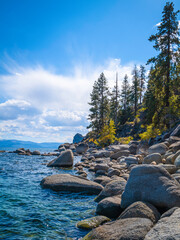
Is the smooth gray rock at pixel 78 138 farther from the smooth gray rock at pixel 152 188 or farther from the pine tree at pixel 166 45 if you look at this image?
the smooth gray rock at pixel 152 188

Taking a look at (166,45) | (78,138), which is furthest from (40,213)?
(78,138)

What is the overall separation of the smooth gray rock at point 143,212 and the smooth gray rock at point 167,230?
3.76ft

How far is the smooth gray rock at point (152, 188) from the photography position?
498 centimetres

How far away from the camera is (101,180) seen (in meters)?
10.1

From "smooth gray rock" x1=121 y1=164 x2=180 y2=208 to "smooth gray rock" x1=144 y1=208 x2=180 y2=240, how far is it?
1.54 metres

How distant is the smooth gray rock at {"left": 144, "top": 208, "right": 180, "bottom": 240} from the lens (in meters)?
2.88

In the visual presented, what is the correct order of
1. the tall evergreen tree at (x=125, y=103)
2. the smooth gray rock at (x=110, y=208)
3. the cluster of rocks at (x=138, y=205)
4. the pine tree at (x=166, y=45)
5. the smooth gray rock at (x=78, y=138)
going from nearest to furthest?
the cluster of rocks at (x=138, y=205) → the smooth gray rock at (x=110, y=208) → the pine tree at (x=166, y=45) → the tall evergreen tree at (x=125, y=103) → the smooth gray rock at (x=78, y=138)

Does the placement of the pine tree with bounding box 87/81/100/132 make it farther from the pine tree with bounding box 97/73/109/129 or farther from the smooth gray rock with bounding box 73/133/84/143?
the smooth gray rock with bounding box 73/133/84/143

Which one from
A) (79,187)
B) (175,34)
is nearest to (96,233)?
(79,187)

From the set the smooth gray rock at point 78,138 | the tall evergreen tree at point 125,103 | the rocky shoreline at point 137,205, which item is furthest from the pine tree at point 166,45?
the smooth gray rock at point 78,138

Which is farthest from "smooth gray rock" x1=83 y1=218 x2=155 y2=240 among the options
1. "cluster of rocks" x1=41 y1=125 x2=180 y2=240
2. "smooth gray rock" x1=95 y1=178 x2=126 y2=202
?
"smooth gray rock" x1=95 y1=178 x2=126 y2=202

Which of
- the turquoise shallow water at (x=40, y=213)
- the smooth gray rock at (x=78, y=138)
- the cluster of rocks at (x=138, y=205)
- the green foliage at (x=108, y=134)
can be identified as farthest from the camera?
the smooth gray rock at (x=78, y=138)

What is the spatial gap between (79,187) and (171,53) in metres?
18.1

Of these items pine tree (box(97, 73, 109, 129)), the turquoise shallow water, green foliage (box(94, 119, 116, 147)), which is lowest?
the turquoise shallow water
